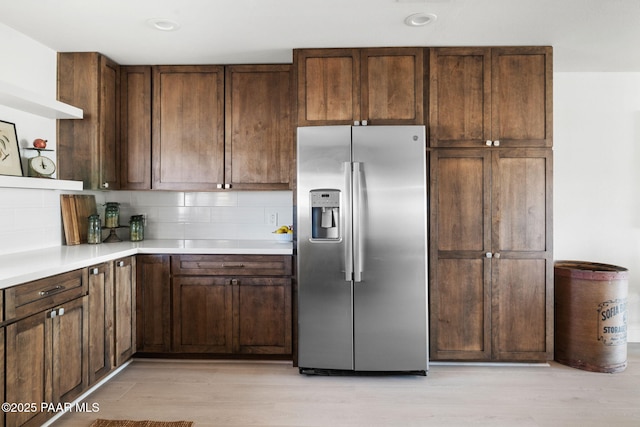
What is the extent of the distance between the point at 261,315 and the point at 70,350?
1.25 meters

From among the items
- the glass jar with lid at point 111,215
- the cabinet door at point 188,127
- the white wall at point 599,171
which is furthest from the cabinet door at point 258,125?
the white wall at point 599,171

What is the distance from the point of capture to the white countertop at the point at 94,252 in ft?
6.75

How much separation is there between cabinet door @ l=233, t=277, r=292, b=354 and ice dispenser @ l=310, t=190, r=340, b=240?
0.51 m

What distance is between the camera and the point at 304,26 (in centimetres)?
270

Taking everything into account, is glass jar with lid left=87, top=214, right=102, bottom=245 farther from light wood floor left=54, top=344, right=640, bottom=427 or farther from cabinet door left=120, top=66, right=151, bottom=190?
light wood floor left=54, top=344, right=640, bottom=427

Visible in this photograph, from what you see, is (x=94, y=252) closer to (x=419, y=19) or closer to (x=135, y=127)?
(x=135, y=127)

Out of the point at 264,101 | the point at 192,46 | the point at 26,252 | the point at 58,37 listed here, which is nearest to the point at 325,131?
the point at 264,101

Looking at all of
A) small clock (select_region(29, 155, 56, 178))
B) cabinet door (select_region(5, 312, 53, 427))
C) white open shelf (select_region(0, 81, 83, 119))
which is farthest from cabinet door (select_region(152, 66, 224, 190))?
cabinet door (select_region(5, 312, 53, 427))

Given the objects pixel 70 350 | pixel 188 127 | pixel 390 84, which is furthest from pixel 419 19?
pixel 70 350

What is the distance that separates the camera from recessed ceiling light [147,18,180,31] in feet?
8.61

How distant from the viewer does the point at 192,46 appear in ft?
10.1

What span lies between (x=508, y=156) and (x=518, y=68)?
653 mm

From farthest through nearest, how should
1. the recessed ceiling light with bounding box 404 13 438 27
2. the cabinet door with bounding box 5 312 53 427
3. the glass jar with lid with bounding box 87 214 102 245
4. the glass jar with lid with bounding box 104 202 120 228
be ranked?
1. the glass jar with lid with bounding box 104 202 120 228
2. the glass jar with lid with bounding box 87 214 102 245
3. the recessed ceiling light with bounding box 404 13 438 27
4. the cabinet door with bounding box 5 312 53 427

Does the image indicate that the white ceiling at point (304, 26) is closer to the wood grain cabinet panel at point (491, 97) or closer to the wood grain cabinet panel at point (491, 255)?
the wood grain cabinet panel at point (491, 97)
